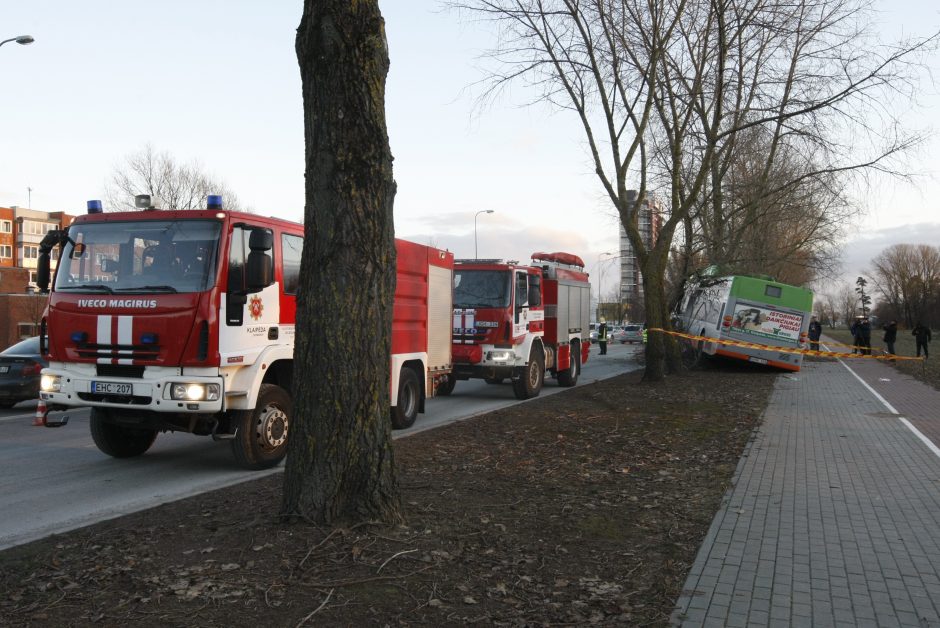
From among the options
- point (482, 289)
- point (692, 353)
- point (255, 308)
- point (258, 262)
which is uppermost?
point (482, 289)

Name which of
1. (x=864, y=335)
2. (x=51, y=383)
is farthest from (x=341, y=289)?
(x=864, y=335)

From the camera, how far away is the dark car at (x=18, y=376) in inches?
546

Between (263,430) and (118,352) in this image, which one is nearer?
(118,352)

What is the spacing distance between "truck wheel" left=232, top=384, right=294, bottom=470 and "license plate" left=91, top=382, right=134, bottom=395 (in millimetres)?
1046

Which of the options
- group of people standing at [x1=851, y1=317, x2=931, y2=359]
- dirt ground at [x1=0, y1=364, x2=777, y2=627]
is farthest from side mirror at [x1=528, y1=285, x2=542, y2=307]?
group of people standing at [x1=851, y1=317, x2=931, y2=359]

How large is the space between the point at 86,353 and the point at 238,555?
3904 millimetres

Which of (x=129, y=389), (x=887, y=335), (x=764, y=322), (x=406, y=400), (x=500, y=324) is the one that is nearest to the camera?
(x=129, y=389)

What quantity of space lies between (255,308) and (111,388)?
5.14 ft

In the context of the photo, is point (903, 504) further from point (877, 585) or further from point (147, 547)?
point (147, 547)

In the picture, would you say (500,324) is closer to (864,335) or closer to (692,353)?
(692,353)

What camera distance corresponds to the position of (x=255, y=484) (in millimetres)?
7191

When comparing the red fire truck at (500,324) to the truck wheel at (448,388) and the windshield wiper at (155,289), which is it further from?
the windshield wiper at (155,289)

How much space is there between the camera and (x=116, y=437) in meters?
9.16

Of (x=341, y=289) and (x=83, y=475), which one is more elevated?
(x=341, y=289)
